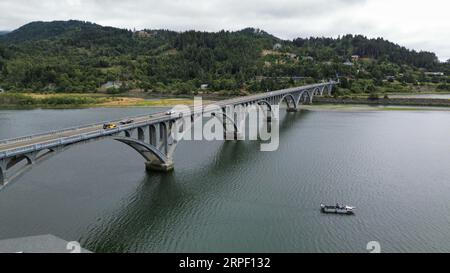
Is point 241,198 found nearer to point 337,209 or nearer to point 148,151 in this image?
point 337,209

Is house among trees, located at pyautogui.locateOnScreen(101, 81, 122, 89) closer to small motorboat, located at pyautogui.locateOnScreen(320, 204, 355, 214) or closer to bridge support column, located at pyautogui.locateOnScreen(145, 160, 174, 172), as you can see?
bridge support column, located at pyautogui.locateOnScreen(145, 160, 174, 172)

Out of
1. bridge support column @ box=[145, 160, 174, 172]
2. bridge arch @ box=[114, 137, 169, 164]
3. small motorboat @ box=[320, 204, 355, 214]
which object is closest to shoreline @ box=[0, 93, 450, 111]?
bridge support column @ box=[145, 160, 174, 172]

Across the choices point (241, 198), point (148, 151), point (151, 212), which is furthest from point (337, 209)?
point (148, 151)

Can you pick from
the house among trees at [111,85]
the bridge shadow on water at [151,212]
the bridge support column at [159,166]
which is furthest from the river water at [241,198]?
the house among trees at [111,85]

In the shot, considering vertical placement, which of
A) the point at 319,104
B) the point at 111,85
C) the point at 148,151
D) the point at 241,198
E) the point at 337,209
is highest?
the point at 111,85
